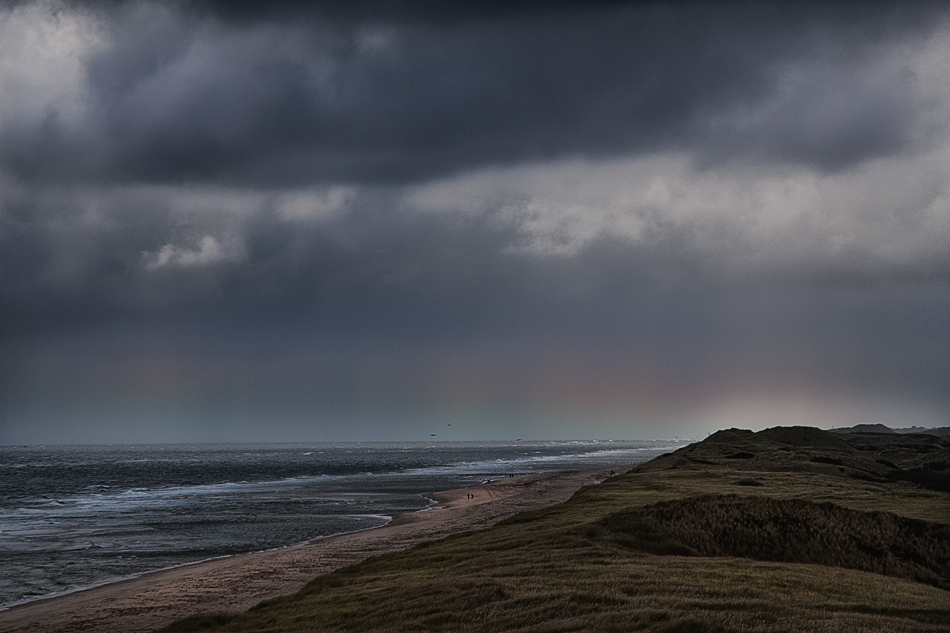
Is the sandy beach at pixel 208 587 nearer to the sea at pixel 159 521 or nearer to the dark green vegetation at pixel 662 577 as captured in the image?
the sea at pixel 159 521

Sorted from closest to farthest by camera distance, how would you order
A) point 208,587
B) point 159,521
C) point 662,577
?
point 662,577
point 208,587
point 159,521

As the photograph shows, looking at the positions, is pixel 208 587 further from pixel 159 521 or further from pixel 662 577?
pixel 159 521

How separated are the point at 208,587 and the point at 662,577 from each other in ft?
63.6

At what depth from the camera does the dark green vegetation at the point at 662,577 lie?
12805 millimetres

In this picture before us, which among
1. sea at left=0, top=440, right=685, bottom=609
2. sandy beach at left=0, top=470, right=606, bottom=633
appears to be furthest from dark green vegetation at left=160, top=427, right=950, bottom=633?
sea at left=0, top=440, right=685, bottom=609

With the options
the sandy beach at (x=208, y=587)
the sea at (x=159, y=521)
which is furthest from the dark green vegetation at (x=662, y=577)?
the sea at (x=159, y=521)

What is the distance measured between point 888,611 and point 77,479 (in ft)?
420

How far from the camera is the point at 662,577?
16406 mm

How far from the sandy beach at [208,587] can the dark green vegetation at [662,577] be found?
5854 mm

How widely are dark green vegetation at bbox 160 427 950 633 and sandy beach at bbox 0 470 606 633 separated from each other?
230 inches

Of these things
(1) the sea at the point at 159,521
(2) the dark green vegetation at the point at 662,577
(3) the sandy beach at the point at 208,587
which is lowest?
(1) the sea at the point at 159,521

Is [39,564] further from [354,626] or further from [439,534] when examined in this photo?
[354,626]

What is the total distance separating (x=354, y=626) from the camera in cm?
1440

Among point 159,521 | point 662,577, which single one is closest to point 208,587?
point 662,577
